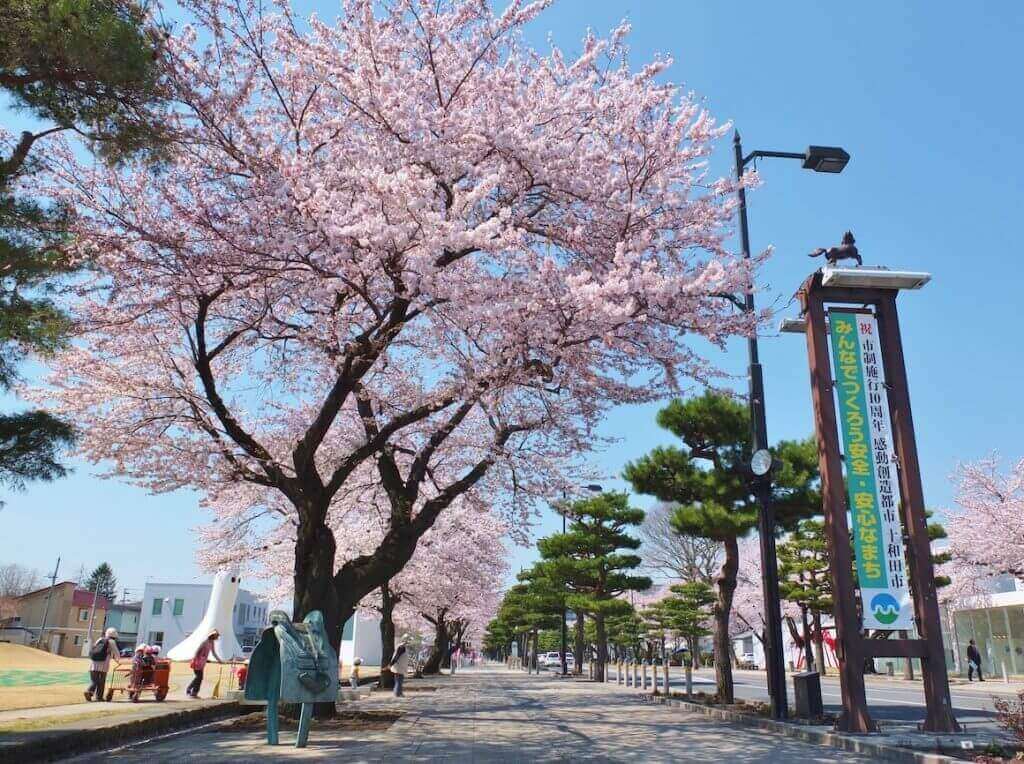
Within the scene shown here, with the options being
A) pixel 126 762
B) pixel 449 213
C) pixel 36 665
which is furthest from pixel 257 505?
pixel 36 665

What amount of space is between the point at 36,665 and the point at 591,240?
37.5 meters

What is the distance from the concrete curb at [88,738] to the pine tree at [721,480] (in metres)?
9.68

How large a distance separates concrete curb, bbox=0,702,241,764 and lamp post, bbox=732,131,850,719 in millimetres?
9435

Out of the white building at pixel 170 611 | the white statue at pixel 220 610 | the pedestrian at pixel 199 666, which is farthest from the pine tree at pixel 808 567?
the white building at pixel 170 611

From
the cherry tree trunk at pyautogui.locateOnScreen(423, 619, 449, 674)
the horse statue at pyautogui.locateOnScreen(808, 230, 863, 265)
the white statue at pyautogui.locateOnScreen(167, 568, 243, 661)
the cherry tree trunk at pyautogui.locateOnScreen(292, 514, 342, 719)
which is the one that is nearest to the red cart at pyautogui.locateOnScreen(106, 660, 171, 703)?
the cherry tree trunk at pyautogui.locateOnScreen(292, 514, 342, 719)

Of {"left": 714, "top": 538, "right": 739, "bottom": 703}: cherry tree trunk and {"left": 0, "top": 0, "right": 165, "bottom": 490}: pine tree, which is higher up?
{"left": 0, "top": 0, "right": 165, "bottom": 490}: pine tree

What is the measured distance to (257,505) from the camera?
18.5 m

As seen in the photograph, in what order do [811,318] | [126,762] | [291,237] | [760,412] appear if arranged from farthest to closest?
[760,412], [811,318], [291,237], [126,762]

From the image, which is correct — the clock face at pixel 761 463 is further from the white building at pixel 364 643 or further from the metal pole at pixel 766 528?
the white building at pixel 364 643

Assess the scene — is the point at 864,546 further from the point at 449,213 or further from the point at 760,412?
the point at 449,213

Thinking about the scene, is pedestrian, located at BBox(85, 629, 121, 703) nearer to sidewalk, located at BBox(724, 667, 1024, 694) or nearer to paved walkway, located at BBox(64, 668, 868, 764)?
paved walkway, located at BBox(64, 668, 868, 764)

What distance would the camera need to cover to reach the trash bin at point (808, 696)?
11047mm

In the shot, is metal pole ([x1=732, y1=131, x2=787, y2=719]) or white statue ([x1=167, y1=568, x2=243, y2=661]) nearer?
metal pole ([x1=732, y1=131, x2=787, y2=719])

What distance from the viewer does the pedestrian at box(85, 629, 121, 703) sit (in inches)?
566
